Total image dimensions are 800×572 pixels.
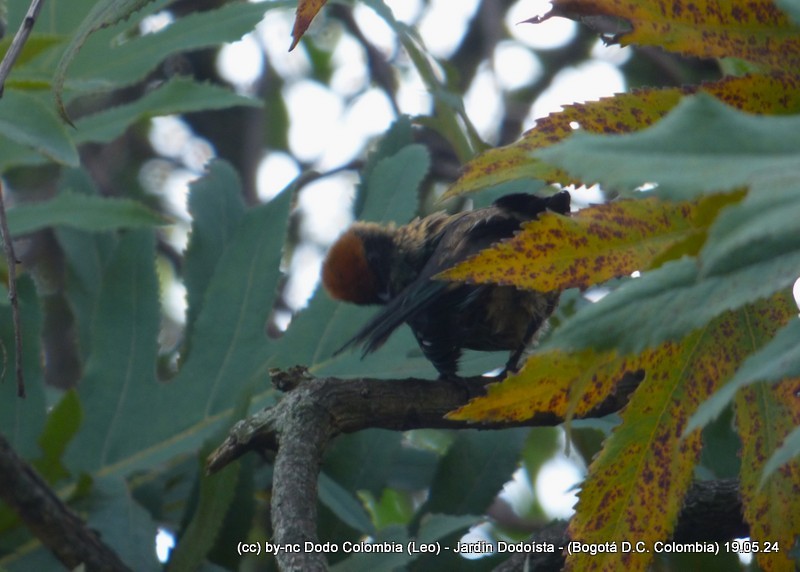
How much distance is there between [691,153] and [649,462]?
65cm

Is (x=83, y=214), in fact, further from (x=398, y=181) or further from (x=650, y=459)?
(x=650, y=459)

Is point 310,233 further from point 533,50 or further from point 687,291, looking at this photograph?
point 687,291

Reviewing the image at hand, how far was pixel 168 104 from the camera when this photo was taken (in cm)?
249

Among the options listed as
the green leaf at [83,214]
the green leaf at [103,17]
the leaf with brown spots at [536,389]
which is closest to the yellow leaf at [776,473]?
the leaf with brown spots at [536,389]

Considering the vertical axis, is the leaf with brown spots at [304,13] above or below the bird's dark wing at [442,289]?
above

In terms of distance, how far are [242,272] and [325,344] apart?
11.5 inches

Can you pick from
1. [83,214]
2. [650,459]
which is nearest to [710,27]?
[650,459]

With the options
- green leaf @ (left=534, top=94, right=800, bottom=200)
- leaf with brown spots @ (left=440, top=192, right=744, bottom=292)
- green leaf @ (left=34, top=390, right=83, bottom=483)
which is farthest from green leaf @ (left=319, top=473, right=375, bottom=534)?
green leaf @ (left=534, top=94, right=800, bottom=200)

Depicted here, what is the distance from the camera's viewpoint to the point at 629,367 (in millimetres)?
1308

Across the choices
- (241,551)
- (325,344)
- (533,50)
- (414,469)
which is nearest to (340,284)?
(325,344)

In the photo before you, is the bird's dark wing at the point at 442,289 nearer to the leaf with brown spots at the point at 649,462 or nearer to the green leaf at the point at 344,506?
the green leaf at the point at 344,506

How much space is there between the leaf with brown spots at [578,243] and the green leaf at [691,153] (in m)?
0.35

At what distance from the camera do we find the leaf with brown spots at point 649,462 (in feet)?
4.29

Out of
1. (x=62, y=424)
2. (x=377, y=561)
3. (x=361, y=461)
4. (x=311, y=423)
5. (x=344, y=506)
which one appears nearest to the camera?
(x=311, y=423)
